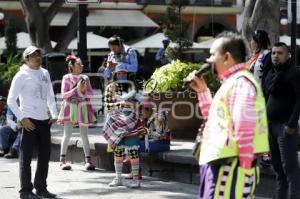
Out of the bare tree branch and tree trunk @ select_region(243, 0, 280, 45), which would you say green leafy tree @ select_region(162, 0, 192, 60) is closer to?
the bare tree branch

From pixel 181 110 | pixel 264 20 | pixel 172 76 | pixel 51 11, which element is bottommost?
pixel 181 110

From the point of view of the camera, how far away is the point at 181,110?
1095cm

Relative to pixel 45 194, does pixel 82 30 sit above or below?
above

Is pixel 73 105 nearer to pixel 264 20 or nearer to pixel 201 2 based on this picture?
pixel 264 20

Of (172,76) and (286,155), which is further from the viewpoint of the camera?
(172,76)

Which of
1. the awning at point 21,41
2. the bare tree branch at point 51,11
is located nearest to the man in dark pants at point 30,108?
the bare tree branch at point 51,11


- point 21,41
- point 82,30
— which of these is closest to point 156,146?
point 82,30

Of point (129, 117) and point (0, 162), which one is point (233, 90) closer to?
point (129, 117)

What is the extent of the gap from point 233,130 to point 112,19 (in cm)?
3166

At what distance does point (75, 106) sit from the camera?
33.9 feet

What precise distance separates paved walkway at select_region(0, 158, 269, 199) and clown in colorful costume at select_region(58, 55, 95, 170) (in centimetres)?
38

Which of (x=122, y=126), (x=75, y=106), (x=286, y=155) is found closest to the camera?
(x=286, y=155)

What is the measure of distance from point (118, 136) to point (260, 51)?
216 centimetres

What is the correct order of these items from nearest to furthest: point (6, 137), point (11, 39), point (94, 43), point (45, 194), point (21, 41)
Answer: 1. point (45, 194)
2. point (6, 137)
3. point (11, 39)
4. point (21, 41)
5. point (94, 43)
